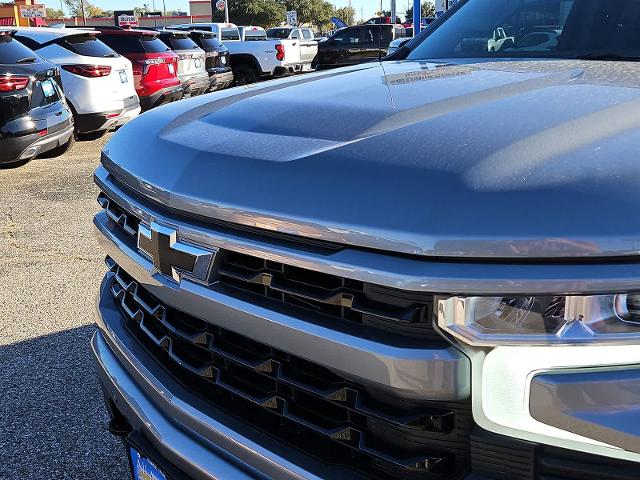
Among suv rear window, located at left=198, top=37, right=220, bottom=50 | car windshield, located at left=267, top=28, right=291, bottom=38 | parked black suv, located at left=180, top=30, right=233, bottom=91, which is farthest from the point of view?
car windshield, located at left=267, top=28, right=291, bottom=38

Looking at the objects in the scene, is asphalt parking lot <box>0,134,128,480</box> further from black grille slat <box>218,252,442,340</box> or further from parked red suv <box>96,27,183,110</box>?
parked red suv <box>96,27,183,110</box>

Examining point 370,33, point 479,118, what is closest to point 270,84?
point 479,118

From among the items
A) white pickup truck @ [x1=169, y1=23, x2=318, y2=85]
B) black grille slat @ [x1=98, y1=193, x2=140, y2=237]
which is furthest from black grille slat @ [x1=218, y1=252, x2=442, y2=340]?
white pickup truck @ [x1=169, y1=23, x2=318, y2=85]

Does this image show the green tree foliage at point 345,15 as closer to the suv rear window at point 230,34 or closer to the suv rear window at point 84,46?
the suv rear window at point 230,34

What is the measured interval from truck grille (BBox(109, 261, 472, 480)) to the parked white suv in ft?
27.9

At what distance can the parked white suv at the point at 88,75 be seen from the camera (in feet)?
32.0

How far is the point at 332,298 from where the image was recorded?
136 centimetres

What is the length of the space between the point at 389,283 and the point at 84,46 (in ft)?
32.6

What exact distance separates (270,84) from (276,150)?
1.03 metres

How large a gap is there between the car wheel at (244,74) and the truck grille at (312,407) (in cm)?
1951

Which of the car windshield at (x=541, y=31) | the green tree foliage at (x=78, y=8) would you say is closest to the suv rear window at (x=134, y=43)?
the car windshield at (x=541, y=31)

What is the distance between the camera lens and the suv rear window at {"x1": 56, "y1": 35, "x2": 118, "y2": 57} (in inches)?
397

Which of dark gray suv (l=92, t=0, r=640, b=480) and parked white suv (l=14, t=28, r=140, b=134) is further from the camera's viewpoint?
parked white suv (l=14, t=28, r=140, b=134)

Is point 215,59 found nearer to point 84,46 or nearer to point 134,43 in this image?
point 134,43
